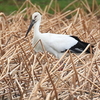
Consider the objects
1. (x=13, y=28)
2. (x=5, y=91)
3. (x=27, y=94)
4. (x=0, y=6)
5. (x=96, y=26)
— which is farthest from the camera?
(x=0, y=6)

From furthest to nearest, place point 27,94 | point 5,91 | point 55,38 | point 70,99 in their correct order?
point 55,38, point 5,91, point 27,94, point 70,99

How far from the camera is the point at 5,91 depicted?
17.4 feet

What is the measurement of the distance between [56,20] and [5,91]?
3167 mm

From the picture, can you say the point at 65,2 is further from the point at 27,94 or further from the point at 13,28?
the point at 27,94

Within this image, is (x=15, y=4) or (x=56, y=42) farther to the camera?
(x=15, y=4)

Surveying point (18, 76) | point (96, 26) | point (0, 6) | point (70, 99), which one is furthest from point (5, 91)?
point (0, 6)

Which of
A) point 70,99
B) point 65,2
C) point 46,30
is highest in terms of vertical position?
point 65,2

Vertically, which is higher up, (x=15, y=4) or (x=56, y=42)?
(x=15, y=4)

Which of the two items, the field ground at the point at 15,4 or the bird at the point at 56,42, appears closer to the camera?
the bird at the point at 56,42

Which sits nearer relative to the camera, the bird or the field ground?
the bird

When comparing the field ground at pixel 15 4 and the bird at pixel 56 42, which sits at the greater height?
the field ground at pixel 15 4

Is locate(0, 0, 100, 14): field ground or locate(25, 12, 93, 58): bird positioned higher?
locate(0, 0, 100, 14): field ground

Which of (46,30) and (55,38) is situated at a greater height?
(46,30)

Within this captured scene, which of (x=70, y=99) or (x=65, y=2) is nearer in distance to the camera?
(x=70, y=99)
